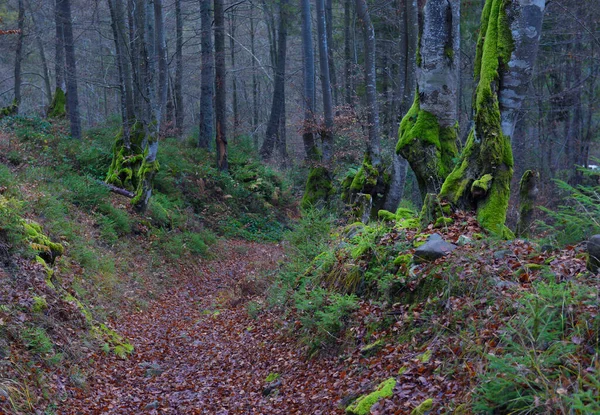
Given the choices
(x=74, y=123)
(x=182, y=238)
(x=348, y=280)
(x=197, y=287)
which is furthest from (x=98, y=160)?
(x=348, y=280)

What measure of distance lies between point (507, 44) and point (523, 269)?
3469 mm

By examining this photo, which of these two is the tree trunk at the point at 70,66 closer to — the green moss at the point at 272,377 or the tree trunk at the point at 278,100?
the tree trunk at the point at 278,100

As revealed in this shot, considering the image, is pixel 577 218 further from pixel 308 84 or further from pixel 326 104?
pixel 308 84

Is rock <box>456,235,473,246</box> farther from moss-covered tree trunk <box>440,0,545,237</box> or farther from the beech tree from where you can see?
the beech tree

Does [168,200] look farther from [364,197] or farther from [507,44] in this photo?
[507,44]

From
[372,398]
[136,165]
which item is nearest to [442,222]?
[372,398]

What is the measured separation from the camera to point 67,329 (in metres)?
8.32

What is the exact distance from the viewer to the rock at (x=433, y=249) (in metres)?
6.47

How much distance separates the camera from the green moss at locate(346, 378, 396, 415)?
5254 millimetres

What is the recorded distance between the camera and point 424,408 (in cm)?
464

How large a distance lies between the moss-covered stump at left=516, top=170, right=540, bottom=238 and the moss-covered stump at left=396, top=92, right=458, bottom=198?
1.43 metres

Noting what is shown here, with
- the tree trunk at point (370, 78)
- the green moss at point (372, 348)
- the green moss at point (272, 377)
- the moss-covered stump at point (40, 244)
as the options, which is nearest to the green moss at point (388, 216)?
the green moss at point (372, 348)

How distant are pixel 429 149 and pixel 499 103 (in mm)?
1444

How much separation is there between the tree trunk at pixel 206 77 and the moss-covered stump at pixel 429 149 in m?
14.2
